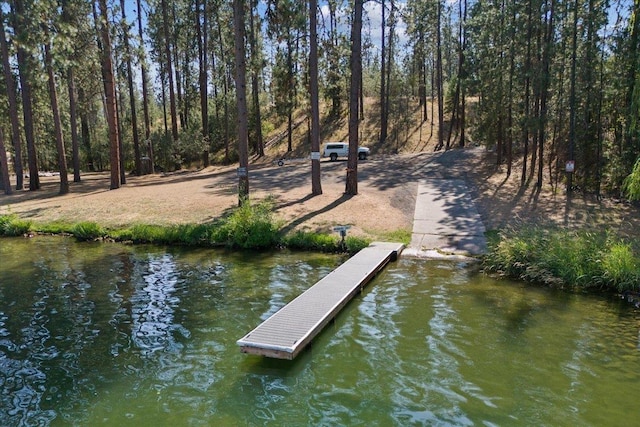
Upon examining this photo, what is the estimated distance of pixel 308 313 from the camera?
7066 millimetres

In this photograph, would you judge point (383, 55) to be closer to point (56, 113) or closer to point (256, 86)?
point (256, 86)

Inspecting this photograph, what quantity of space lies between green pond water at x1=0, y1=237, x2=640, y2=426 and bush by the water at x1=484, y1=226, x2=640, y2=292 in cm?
58

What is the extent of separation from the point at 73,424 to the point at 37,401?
2.52 feet

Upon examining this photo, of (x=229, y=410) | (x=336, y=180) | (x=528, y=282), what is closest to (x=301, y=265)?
(x=528, y=282)

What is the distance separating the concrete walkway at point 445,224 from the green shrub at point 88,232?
957cm

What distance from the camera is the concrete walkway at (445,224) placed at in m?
12.0

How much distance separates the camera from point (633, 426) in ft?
15.1

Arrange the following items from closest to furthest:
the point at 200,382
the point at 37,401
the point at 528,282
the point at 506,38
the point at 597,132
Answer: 1. the point at 37,401
2. the point at 200,382
3. the point at 528,282
4. the point at 597,132
5. the point at 506,38

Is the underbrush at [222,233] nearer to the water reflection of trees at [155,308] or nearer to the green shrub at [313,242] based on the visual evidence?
the green shrub at [313,242]

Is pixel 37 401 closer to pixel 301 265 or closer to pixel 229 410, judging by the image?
pixel 229 410

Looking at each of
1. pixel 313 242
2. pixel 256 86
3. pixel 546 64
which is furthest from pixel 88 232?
pixel 256 86

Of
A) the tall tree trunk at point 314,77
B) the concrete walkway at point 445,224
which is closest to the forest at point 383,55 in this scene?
the tall tree trunk at point 314,77

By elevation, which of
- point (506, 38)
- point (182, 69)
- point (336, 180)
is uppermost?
point (182, 69)

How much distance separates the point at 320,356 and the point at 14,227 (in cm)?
1340
